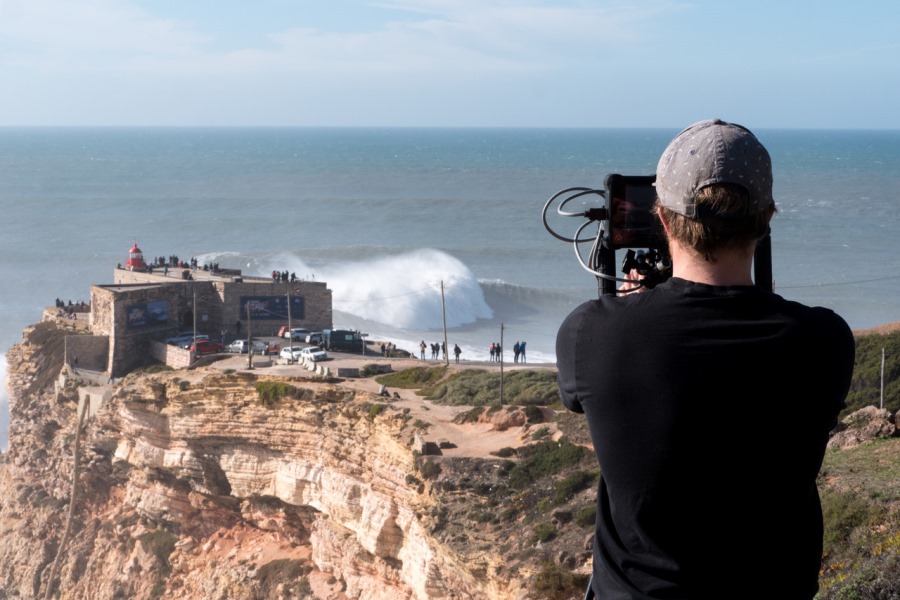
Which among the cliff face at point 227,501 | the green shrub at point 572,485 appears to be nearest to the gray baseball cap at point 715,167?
the cliff face at point 227,501

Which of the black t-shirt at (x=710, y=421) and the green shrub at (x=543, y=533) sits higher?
the black t-shirt at (x=710, y=421)

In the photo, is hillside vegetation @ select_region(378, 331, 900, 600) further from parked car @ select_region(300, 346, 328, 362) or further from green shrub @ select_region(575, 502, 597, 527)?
parked car @ select_region(300, 346, 328, 362)

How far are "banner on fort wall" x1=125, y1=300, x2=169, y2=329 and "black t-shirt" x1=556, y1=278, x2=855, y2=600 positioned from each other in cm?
3298

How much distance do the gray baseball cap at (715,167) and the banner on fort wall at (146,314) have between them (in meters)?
33.0

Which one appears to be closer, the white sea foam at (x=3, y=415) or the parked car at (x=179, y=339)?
the parked car at (x=179, y=339)

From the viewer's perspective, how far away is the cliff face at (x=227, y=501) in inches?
810

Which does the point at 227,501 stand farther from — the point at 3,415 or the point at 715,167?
the point at 3,415

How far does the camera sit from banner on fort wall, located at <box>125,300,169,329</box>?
1329 inches

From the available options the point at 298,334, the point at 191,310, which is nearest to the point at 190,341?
the point at 191,310

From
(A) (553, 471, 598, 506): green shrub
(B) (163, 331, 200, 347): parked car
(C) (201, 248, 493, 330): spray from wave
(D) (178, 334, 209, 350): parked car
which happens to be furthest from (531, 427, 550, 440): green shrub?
(C) (201, 248, 493, 330): spray from wave

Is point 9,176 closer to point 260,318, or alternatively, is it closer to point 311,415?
point 260,318

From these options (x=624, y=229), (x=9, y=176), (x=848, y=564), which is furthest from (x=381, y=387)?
(x=9, y=176)

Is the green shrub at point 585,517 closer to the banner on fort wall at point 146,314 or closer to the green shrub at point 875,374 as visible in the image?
the green shrub at point 875,374

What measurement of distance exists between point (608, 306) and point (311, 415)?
21584mm
